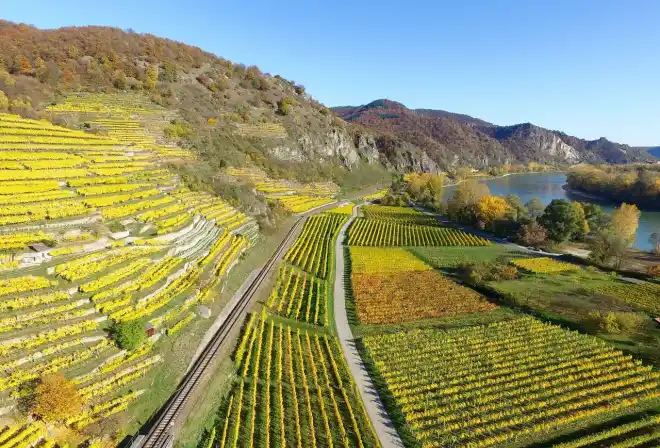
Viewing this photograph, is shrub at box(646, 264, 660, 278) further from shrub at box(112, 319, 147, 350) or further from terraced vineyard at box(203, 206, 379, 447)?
shrub at box(112, 319, 147, 350)

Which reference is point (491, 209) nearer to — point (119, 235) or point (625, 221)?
point (625, 221)

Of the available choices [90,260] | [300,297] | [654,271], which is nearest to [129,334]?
[90,260]

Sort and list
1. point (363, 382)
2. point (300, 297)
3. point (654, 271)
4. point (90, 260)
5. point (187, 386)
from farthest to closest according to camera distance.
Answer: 1. point (654, 271)
2. point (300, 297)
3. point (90, 260)
4. point (363, 382)
5. point (187, 386)

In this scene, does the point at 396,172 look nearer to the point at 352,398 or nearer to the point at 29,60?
the point at 29,60

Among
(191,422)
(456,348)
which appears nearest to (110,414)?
(191,422)

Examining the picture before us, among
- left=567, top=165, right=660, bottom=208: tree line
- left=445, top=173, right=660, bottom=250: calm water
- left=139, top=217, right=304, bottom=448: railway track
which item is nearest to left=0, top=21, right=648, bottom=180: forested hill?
left=139, top=217, right=304, bottom=448: railway track
